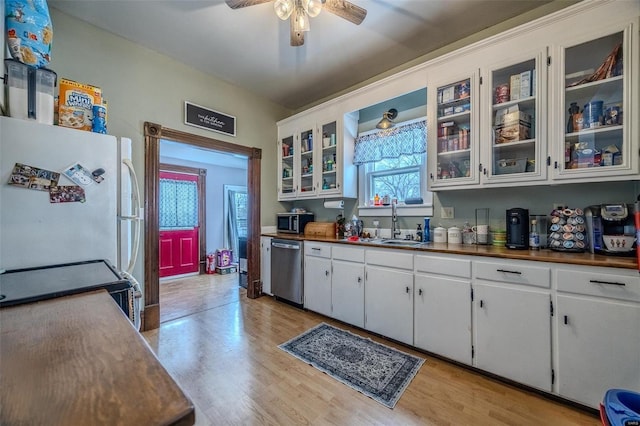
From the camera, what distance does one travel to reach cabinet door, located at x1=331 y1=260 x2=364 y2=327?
2.59 metres

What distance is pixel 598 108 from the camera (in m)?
1.78

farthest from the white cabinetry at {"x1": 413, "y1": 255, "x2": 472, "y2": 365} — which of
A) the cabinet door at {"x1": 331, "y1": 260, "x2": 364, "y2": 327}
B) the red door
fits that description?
the red door

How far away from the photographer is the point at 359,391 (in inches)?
68.9

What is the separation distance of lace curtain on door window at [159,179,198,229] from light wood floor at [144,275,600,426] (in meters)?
2.89

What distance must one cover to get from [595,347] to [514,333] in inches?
14.9

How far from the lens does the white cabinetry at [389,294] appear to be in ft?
7.38

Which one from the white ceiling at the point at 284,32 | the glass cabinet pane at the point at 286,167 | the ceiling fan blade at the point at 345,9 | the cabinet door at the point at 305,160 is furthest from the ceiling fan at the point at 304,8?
the glass cabinet pane at the point at 286,167

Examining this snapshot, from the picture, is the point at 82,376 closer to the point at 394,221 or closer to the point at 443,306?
the point at 443,306

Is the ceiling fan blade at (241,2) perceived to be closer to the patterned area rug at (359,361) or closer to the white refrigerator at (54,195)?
the white refrigerator at (54,195)

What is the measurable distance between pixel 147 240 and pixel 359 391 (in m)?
2.46

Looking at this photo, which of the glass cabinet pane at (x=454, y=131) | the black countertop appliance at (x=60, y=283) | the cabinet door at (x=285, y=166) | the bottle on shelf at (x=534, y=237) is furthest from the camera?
the cabinet door at (x=285, y=166)

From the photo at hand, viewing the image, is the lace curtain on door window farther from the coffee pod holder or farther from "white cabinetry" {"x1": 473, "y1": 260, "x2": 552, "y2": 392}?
the coffee pod holder

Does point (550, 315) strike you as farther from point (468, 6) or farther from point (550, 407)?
point (468, 6)

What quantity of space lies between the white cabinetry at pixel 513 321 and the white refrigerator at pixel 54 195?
8.17 feet
